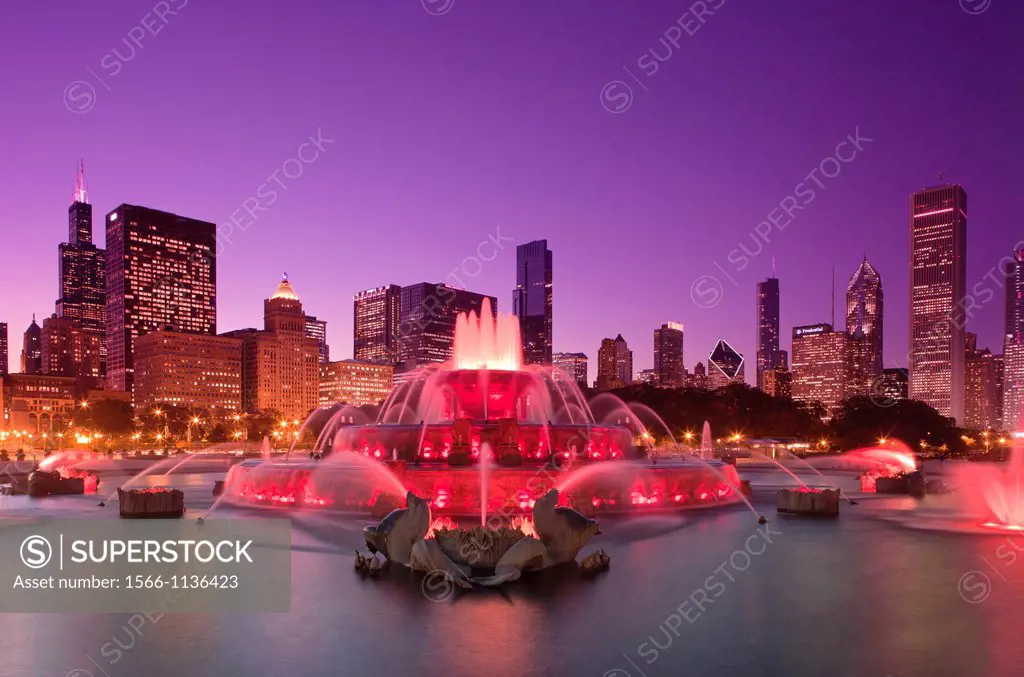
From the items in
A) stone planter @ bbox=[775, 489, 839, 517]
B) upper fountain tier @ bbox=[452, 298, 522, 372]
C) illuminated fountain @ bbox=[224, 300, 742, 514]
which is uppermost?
upper fountain tier @ bbox=[452, 298, 522, 372]

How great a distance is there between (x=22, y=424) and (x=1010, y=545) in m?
200

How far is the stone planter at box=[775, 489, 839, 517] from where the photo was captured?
944 inches

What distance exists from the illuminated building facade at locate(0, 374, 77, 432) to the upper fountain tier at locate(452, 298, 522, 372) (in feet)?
509

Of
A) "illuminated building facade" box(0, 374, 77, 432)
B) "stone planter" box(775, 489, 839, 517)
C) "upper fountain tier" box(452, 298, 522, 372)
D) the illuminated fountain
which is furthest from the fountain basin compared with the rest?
"illuminated building facade" box(0, 374, 77, 432)

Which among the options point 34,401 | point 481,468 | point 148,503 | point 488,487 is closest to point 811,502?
point 488,487

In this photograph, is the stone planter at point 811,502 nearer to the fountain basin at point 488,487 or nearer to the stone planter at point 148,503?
the fountain basin at point 488,487

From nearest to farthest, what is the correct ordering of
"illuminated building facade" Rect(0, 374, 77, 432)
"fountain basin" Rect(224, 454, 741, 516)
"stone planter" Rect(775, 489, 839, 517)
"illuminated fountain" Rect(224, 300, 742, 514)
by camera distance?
"fountain basin" Rect(224, 454, 741, 516)
"illuminated fountain" Rect(224, 300, 742, 514)
"stone planter" Rect(775, 489, 839, 517)
"illuminated building facade" Rect(0, 374, 77, 432)

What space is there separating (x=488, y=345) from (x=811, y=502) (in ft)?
76.7

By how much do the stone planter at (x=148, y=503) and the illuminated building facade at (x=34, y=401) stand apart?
551 ft

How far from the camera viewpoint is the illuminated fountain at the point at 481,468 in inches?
925

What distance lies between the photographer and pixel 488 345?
44469 mm

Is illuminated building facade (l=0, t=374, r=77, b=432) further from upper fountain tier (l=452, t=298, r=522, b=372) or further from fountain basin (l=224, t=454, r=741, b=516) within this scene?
fountain basin (l=224, t=454, r=741, b=516)

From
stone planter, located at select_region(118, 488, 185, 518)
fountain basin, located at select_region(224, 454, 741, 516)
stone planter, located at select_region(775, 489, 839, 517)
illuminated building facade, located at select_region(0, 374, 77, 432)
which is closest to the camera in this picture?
stone planter, located at select_region(118, 488, 185, 518)

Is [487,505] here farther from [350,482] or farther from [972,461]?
[972,461]
